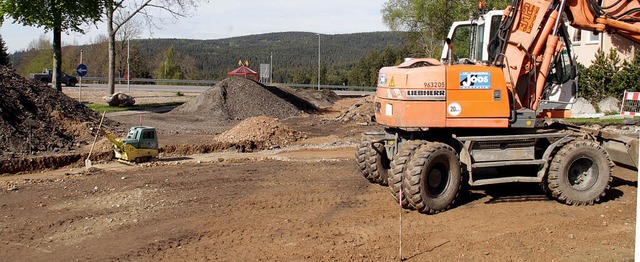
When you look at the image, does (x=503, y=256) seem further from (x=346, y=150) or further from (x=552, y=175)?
(x=346, y=150)

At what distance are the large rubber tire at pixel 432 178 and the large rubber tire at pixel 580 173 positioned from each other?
5.43ft

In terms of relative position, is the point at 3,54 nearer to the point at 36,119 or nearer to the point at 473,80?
the point at 36,119

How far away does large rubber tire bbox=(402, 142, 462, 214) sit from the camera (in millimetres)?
9875

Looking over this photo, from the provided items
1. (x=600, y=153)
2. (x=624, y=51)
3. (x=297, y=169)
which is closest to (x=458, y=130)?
(x=600, y=153)

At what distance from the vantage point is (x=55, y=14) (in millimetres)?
29203

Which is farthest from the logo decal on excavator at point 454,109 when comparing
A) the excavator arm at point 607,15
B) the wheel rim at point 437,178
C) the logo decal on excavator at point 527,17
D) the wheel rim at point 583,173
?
the excavator arm at point 607,15

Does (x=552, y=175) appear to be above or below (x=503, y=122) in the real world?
below

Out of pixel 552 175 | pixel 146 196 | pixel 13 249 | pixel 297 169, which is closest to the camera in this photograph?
pixel 13 249

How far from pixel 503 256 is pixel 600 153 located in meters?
3.62

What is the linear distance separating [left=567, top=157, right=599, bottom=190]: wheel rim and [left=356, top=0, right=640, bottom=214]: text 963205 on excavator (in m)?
0.02

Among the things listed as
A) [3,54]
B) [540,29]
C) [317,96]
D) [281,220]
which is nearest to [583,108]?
[540,29]

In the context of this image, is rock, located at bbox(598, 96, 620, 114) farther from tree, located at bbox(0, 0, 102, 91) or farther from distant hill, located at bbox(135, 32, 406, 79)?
distant hill, located at bbox(135, 32, 406, 79)

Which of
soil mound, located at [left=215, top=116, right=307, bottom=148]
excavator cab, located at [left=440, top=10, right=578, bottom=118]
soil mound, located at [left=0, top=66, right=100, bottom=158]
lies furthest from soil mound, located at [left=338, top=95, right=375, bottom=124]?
excavator cab, located at [left=440, top=10, right=578, bottom=118]

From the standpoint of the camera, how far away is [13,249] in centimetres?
884
